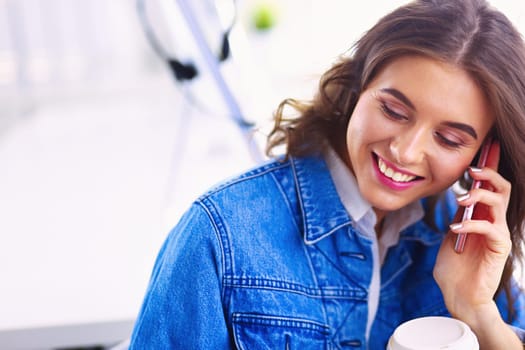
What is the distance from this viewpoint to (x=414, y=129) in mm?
800

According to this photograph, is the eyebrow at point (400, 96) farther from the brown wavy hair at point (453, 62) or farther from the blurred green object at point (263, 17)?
the blurred green object at point (263, 17)

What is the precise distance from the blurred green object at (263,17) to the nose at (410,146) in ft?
4.64

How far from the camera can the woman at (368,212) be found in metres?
0.80

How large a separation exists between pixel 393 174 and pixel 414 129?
2.7 inches

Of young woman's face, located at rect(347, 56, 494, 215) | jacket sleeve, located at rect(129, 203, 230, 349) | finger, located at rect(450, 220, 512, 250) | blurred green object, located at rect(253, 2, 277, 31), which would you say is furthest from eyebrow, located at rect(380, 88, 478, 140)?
blurred green object, located at rect(253, 2, 277, 31)

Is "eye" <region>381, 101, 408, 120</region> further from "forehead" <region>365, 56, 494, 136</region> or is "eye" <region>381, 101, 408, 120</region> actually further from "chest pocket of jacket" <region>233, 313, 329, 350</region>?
"chest pocket of jacket" <region>233, 313, 329, 350</region>

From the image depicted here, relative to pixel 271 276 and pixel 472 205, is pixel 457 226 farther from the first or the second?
pixel 271 276

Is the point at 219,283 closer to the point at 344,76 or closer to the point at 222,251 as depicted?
the point at 222,251

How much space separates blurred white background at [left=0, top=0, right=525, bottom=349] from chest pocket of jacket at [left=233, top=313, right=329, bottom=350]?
256mm

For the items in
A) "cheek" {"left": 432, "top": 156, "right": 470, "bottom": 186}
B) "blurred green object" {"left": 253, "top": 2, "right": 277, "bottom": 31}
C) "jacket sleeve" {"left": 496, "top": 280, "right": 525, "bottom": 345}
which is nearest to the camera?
"cheek" {"left": 432, "top": 156, "right": 470, "bottom": 186}

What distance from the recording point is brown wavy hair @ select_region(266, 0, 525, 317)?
79cm

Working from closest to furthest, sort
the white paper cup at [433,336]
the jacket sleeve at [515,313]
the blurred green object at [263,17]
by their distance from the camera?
1. the white paper cup at [433,336]
2. the jacket sleeve at [515,313]
3. the blurred green object at [263,17]

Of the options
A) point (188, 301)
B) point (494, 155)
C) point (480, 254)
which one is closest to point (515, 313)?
point (480, 254)

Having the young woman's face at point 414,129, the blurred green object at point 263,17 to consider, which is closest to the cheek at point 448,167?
the young woman's face at point 414,129
